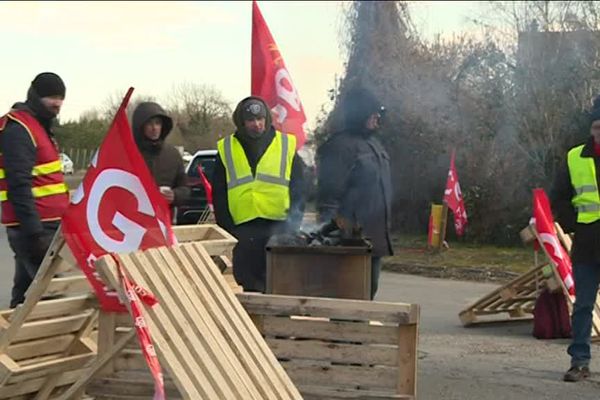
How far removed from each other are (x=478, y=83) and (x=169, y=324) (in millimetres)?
14793

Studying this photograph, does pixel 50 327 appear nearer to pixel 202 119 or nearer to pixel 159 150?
pixel 159 150

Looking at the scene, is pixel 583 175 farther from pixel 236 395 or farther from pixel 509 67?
pixel 509 67

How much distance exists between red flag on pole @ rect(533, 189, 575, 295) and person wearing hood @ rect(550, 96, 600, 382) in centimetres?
139

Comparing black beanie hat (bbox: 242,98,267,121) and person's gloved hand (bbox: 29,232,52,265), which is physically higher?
A: black beanie hat (bbox: 242,98,267,121)

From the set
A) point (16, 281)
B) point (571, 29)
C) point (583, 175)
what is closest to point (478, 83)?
point (571, 29)

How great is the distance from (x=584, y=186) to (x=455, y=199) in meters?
10.5

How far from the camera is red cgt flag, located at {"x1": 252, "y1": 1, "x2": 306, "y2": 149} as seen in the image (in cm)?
907

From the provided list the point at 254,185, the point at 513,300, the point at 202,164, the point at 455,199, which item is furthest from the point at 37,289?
the point at 202,164

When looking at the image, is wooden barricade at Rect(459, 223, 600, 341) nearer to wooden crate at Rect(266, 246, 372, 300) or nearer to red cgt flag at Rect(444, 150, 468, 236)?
wooden crate at Rect(266, 246, 372, 300)

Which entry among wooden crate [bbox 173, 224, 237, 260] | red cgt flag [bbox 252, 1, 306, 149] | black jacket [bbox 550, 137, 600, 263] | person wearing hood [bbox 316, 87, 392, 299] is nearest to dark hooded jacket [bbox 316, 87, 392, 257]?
person wearing hood [bbox 316, 87, 392, 299]

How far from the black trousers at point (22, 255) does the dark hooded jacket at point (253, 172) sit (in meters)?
1.09

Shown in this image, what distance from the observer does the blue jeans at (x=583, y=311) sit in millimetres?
6930

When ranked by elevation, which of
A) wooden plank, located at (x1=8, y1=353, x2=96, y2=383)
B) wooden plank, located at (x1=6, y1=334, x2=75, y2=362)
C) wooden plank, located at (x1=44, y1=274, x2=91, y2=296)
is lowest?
wooden plank, located at (x1=8, y1=353, x2=96, y2=383)

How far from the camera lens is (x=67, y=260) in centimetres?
451
